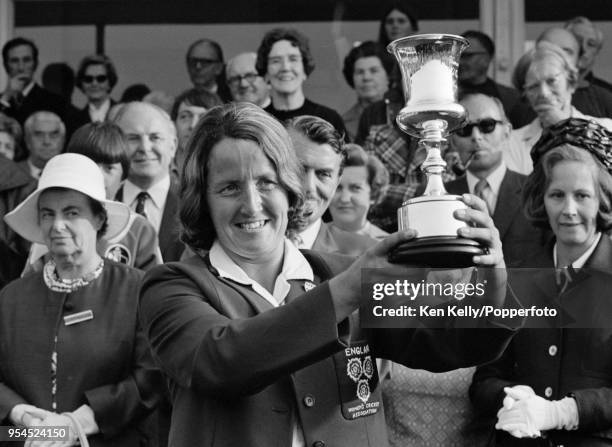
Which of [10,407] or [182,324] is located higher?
[182,324]

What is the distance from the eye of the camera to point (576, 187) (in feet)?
15.0

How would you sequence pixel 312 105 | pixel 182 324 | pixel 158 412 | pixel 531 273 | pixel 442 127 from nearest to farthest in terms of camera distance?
pixel 182 324 < pixel 442 127 < pixel 531 273 < pixel 158 412 < pixel 312 105

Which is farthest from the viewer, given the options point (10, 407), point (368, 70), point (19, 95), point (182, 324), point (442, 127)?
point (19, 95)

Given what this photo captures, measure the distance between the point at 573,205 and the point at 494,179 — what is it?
4.66 feet

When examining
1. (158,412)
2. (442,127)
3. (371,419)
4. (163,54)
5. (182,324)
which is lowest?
(158,412)

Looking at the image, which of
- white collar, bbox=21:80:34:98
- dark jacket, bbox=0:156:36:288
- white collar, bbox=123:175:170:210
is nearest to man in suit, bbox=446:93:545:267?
white collar, bbox=123:175:170:210

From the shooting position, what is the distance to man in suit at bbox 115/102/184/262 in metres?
5.90

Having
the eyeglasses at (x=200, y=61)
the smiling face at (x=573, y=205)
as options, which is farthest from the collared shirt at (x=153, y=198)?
the smiling face at (x=573, y=205)

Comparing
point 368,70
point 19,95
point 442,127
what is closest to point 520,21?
point 368,70

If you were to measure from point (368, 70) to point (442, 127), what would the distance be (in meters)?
4.82

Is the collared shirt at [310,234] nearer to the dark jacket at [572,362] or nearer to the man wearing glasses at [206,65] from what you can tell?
the dark jacket at [572,362]

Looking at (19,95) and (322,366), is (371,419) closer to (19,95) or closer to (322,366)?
(322,366)

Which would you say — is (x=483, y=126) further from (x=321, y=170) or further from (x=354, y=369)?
(x=354, y=369)

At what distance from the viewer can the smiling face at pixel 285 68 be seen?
22.3ft
